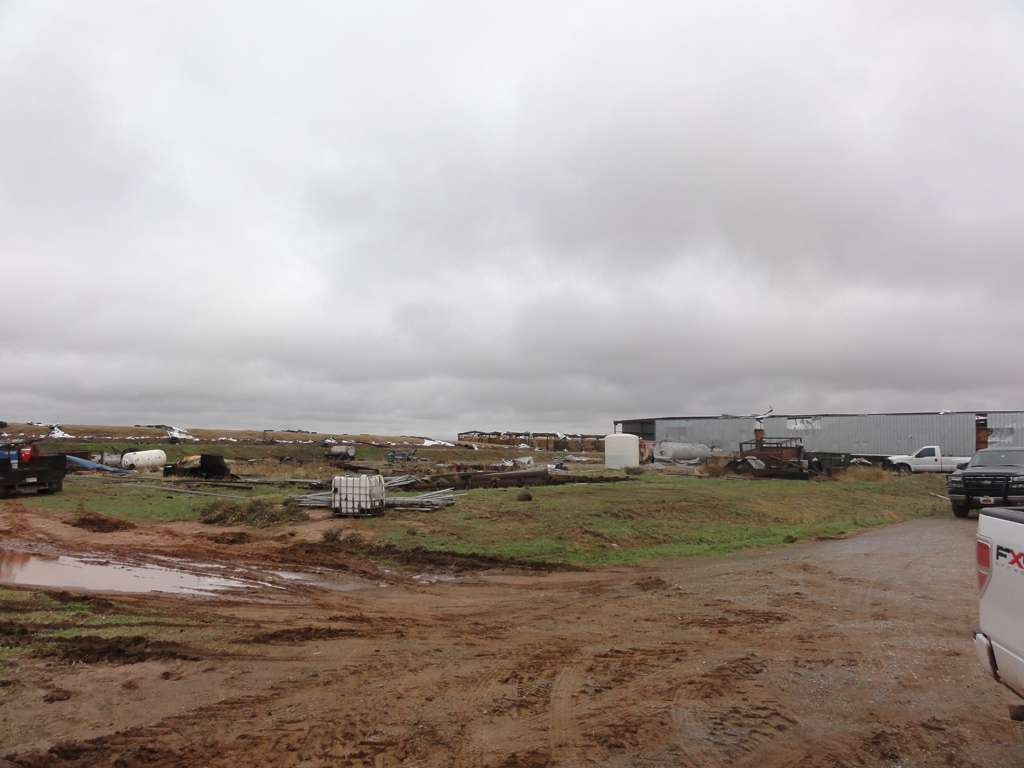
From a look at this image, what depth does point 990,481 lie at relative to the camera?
18688mm

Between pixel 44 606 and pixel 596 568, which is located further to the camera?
pixel 596 568

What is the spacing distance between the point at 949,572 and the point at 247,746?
1180 cm

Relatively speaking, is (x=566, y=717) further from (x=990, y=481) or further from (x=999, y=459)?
(x=999, y=459)

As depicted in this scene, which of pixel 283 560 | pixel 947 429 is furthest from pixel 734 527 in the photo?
pixel 947 429

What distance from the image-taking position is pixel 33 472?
1041 inches

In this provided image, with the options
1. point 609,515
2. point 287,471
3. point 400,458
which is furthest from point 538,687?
point 400,458

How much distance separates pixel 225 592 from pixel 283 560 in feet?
10.7

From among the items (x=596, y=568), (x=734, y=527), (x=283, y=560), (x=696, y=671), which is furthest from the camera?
(x=734, y=527)

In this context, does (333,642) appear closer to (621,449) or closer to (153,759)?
(153,759)

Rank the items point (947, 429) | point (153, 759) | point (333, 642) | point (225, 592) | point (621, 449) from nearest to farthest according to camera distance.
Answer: point (153, 759) < point (333, 642) < point (225, 592) < point (621, 449) < point (947, 429)

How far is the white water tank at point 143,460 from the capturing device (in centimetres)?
4250

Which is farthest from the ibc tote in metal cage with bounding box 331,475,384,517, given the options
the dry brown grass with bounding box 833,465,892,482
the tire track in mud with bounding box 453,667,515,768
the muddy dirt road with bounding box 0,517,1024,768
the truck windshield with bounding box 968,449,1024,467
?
the dry brown grass with bounding box 833,465,892,482

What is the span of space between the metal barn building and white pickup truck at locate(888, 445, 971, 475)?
34.7ft

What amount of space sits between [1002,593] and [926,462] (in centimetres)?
4415
